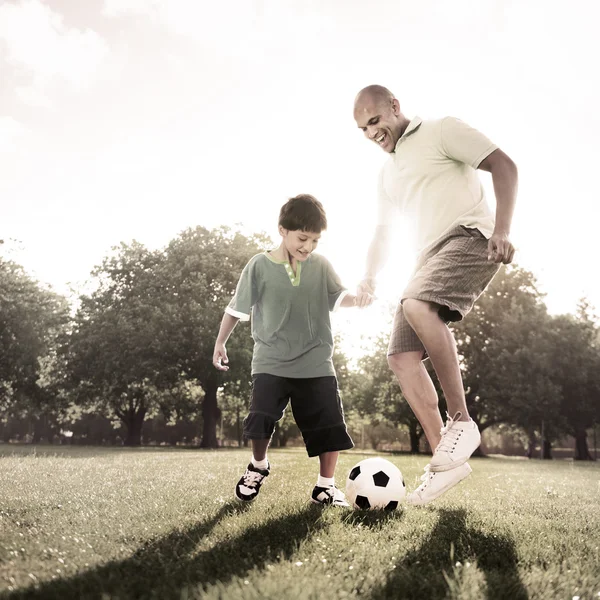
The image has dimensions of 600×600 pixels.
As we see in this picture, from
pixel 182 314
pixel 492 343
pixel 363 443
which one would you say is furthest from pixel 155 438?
pixel 492 343

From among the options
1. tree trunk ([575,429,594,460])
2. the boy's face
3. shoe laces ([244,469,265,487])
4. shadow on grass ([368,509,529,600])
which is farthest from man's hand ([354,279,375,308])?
tree trunk ([575,429,594,460])

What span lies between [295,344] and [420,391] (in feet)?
3.60

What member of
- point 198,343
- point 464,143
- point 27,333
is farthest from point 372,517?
point 27,333

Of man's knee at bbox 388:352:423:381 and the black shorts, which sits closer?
man's knee at bbox 388:352:423:381

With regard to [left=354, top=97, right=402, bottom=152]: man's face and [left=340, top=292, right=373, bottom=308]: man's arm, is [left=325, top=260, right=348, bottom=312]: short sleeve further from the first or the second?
[left=354, top=97, right=402, bottom=152]: man's face

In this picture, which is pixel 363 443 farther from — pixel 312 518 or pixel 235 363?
pixel 312 518

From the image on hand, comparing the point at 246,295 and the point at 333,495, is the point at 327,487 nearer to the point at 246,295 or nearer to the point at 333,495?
the point at 333,495

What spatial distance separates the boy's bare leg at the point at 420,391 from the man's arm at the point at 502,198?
1.01 m

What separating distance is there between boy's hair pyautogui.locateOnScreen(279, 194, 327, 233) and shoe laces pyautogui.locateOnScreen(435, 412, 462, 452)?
72.3 inches

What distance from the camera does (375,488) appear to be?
13.3ft

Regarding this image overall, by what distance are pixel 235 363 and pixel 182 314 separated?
11.4 feet

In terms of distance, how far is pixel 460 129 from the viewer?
4.13 metres

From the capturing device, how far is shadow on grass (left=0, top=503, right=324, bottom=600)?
6.72 ft

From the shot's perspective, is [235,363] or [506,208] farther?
[235,363]
